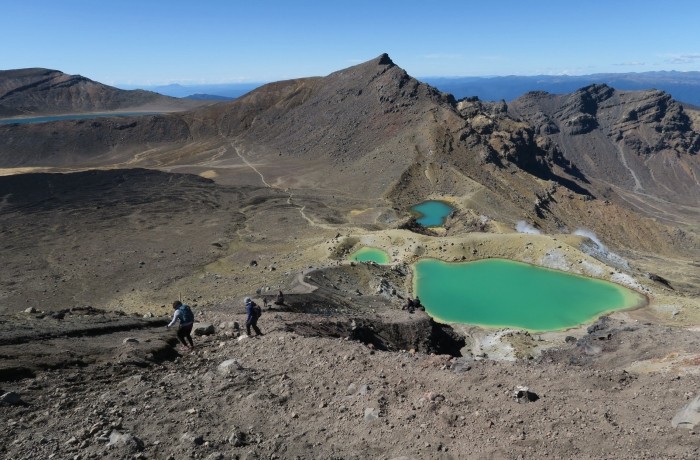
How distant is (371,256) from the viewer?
54.0m

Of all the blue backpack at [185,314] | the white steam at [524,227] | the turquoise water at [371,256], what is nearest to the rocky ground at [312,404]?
the blue backpack at [185,314]

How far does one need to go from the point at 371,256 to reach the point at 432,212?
121 feet

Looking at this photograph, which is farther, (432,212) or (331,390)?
(432,212)

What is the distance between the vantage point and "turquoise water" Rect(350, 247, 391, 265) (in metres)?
52.3

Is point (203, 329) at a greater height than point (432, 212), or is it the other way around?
point (203, 329)

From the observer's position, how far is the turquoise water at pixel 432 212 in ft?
269

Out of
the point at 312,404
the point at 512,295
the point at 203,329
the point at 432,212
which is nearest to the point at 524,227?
the point at 432,212

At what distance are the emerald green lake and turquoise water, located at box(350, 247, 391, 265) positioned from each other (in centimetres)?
401

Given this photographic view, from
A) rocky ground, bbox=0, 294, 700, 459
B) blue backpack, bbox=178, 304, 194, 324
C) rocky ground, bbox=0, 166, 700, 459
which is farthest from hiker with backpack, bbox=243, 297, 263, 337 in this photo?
blue backpack, bbox=178, 304, 194, 324

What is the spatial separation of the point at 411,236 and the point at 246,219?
3448cm

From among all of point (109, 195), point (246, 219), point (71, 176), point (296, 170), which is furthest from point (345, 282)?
point (71, 176)

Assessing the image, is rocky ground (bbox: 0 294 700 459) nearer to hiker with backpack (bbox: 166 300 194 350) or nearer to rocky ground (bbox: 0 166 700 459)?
rocky ground (bbox: 0 166 700 459)

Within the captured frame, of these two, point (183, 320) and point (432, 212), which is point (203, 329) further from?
point (432, 212)

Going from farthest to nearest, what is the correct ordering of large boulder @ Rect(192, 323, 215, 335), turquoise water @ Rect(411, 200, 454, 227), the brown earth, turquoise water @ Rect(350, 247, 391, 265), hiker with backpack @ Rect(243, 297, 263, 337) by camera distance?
turquoise water @ Rect(411, 200, 454, 227), turquoise water @ Rect(350, 247, 391, 265), large boulder @ Rect(192, 323, 215, 335), hiker with backpack @ Rect(243, 297, 263, 337), the brown earth
